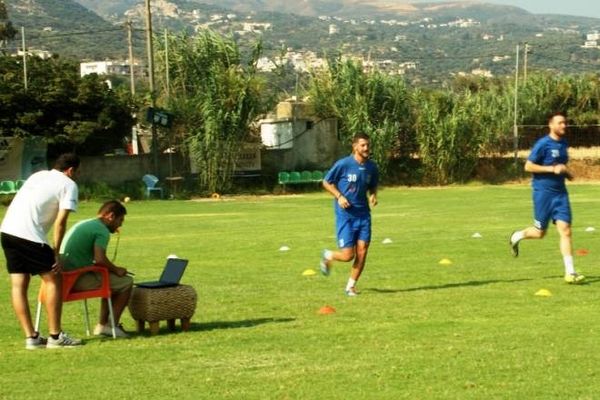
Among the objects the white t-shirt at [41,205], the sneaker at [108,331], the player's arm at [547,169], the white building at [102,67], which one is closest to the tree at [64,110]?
the player's arm at [547,169]

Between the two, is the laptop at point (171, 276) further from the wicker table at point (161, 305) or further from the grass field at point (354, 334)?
the grass field at point (354, 334)

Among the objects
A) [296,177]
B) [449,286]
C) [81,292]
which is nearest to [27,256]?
[81,292]

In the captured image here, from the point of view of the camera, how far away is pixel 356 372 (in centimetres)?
825

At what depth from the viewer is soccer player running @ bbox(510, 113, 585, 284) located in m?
13.5

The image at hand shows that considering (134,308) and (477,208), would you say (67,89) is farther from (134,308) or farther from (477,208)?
(134,308)

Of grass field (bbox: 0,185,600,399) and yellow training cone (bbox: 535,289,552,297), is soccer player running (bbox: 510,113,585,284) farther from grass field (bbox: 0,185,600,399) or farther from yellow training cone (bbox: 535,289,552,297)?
yellow training cone (bbox: 535,289,552,297)

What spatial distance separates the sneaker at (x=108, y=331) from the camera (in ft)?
33.5

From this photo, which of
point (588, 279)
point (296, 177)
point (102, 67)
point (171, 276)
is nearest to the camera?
point (171, 276)

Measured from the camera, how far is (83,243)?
1017cm

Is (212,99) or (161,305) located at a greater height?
(212,99)

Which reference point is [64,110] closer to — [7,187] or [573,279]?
[7,187]

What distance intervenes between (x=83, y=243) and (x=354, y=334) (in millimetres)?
2693

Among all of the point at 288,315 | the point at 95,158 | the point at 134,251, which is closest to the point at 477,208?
the point at 134,251

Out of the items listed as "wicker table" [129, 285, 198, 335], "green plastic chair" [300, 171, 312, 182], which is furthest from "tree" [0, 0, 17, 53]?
"wicker table" [129, 285, 198, 335]
